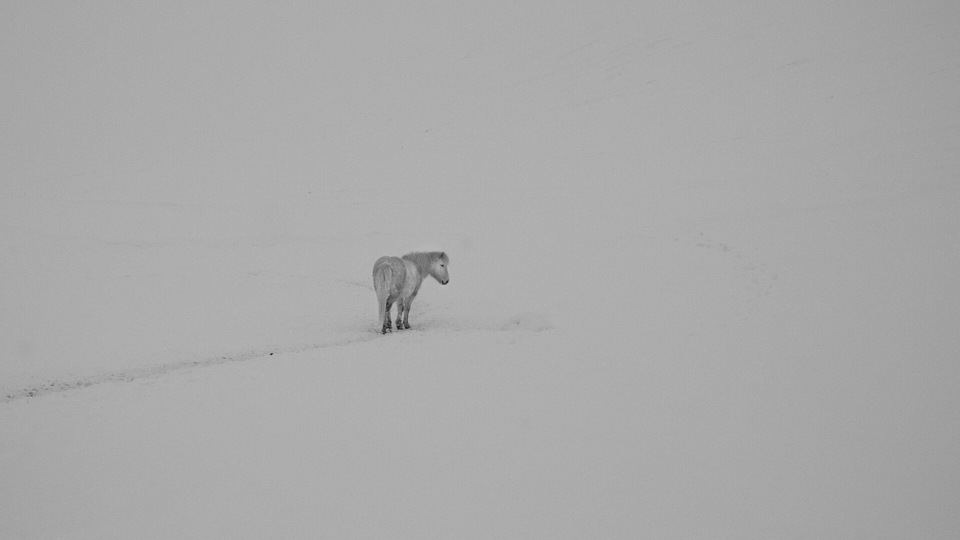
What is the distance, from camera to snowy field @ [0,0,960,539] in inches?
181

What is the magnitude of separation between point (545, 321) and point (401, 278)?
10.4 ft

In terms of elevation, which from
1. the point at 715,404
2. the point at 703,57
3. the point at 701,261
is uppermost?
the point at 703,57

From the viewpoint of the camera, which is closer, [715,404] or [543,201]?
[715,404]

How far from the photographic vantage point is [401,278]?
35.0ft

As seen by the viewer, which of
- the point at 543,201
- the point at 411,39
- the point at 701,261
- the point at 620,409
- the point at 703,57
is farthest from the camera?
the point at 411,39

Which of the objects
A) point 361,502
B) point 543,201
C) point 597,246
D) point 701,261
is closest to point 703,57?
point 543,201

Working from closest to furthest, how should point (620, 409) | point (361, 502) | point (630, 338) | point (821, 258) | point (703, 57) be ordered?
point (361, 502) < point (620, 409) < point (630, 338) < point (821, 258) < point (703, 57)

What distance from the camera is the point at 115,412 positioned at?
20.7 ft

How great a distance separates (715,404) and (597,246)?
10.9 metres

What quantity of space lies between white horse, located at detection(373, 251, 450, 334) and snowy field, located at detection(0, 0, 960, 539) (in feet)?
2.72

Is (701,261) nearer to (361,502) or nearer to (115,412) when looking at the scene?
(361,502)

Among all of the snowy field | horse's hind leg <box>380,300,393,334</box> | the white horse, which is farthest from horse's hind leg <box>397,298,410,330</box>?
the snowy field

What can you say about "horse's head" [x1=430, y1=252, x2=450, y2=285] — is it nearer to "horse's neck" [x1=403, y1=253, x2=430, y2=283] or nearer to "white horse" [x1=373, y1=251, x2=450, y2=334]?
"white horse" [x1=373, y1=251, x2=450, y2=334]

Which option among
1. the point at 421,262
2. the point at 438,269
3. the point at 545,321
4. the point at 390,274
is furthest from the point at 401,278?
the point at 545,321
